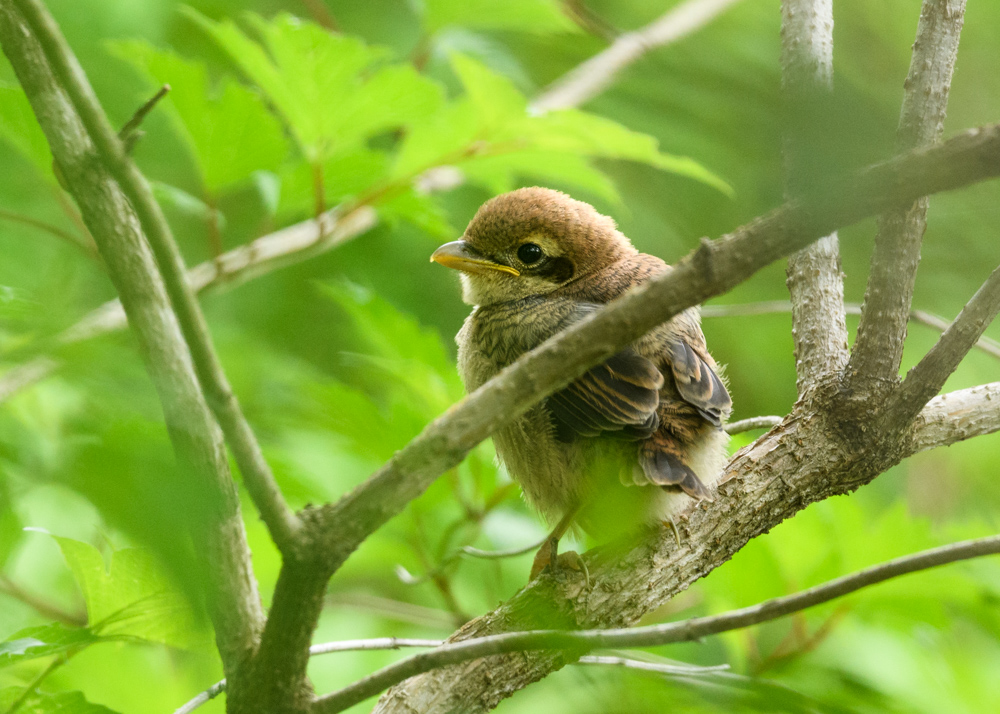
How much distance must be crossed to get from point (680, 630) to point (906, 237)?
99 cm

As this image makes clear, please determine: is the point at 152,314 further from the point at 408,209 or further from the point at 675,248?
the point at 675,248

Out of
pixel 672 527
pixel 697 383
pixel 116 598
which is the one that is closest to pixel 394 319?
pixel 697 383

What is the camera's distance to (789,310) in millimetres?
2467

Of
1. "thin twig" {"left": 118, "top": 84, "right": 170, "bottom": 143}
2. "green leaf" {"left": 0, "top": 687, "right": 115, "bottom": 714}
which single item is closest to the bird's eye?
"thin twig" {"left": 118, "top": 84, "right": 170, "bottom": 143}

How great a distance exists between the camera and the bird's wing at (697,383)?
2264 millimetres

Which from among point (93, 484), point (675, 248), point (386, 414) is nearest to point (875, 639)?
point (675, 248)

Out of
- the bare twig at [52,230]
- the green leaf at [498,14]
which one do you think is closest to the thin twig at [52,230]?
the bare twig at [52,230]

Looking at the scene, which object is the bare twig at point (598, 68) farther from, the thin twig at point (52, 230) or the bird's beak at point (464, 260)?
the thin twig at point (52, 230)

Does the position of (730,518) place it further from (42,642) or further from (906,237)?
(42,642)

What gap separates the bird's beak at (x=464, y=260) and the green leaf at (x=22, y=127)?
1.30 meters

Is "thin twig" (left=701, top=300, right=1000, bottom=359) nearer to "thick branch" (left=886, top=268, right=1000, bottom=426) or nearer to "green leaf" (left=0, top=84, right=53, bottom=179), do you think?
"thick branch" (left=886, top=268, right=1000, bottom=426)

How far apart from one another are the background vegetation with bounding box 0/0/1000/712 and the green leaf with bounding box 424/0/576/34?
12 mm

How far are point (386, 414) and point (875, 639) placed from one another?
2.26 m

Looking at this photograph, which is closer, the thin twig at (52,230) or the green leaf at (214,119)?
the thin twig at (52,230)
